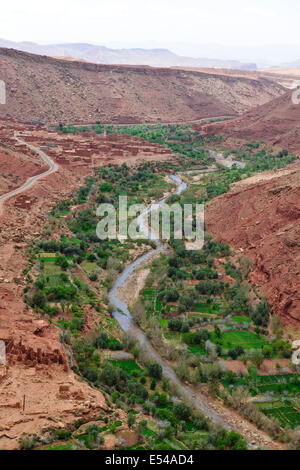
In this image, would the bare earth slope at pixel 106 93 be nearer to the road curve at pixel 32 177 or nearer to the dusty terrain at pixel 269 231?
the road curve at pixel 32 177

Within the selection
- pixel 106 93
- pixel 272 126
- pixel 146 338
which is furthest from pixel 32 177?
pixel 106 93

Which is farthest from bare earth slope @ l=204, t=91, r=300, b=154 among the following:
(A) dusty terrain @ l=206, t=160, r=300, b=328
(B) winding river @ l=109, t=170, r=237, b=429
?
(B) winding river @ l=109, t=170, r=237, b=429

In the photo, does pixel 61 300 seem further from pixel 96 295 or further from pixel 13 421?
pixel 13 421

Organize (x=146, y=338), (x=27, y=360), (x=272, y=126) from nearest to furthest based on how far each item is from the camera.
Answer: (x=27, y=360)
(x=146, y=338)
(x=272, y=126)

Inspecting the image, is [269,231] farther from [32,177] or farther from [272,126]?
[272,126]

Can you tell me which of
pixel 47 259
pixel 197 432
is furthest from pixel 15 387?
pixel 47 259
